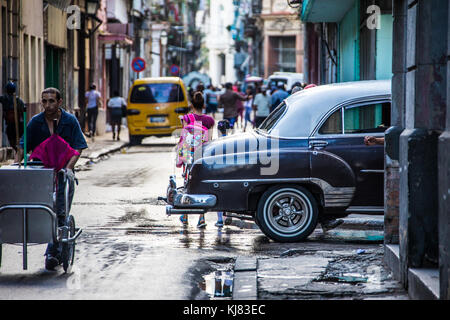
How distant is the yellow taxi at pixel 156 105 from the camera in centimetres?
2706

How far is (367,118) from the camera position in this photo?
1020 cm

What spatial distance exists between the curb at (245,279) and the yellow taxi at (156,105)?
18.6m

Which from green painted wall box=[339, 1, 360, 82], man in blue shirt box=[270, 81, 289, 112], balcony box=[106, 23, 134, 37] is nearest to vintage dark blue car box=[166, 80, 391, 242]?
green painted wall box=[339, 1, 360, 82]

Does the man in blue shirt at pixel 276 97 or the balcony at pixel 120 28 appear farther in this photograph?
the balcony at pixel 120 28

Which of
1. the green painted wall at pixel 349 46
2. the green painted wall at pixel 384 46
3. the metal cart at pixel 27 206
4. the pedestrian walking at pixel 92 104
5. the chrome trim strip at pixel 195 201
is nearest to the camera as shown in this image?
the metal cart at pixel 27 206

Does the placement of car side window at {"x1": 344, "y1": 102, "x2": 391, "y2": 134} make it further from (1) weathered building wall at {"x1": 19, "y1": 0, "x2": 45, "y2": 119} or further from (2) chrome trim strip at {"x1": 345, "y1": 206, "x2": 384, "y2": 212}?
(1) weathered building wall at {"x1": 19, "y1": 0, "x2": 45, "y2": 119}

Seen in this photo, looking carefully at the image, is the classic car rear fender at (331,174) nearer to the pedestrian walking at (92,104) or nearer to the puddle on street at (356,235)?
the puddle on street at (356,235)

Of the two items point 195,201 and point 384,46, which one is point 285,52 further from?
point 195,201

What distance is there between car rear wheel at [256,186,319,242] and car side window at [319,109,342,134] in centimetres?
66

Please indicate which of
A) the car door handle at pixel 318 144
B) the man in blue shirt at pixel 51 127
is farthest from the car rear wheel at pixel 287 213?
the man in blue shirt at pixel 51 127

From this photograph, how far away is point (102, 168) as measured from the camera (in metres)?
20.2

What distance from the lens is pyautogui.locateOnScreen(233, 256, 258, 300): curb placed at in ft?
23.5

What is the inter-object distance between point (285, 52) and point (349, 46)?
40.5 m
